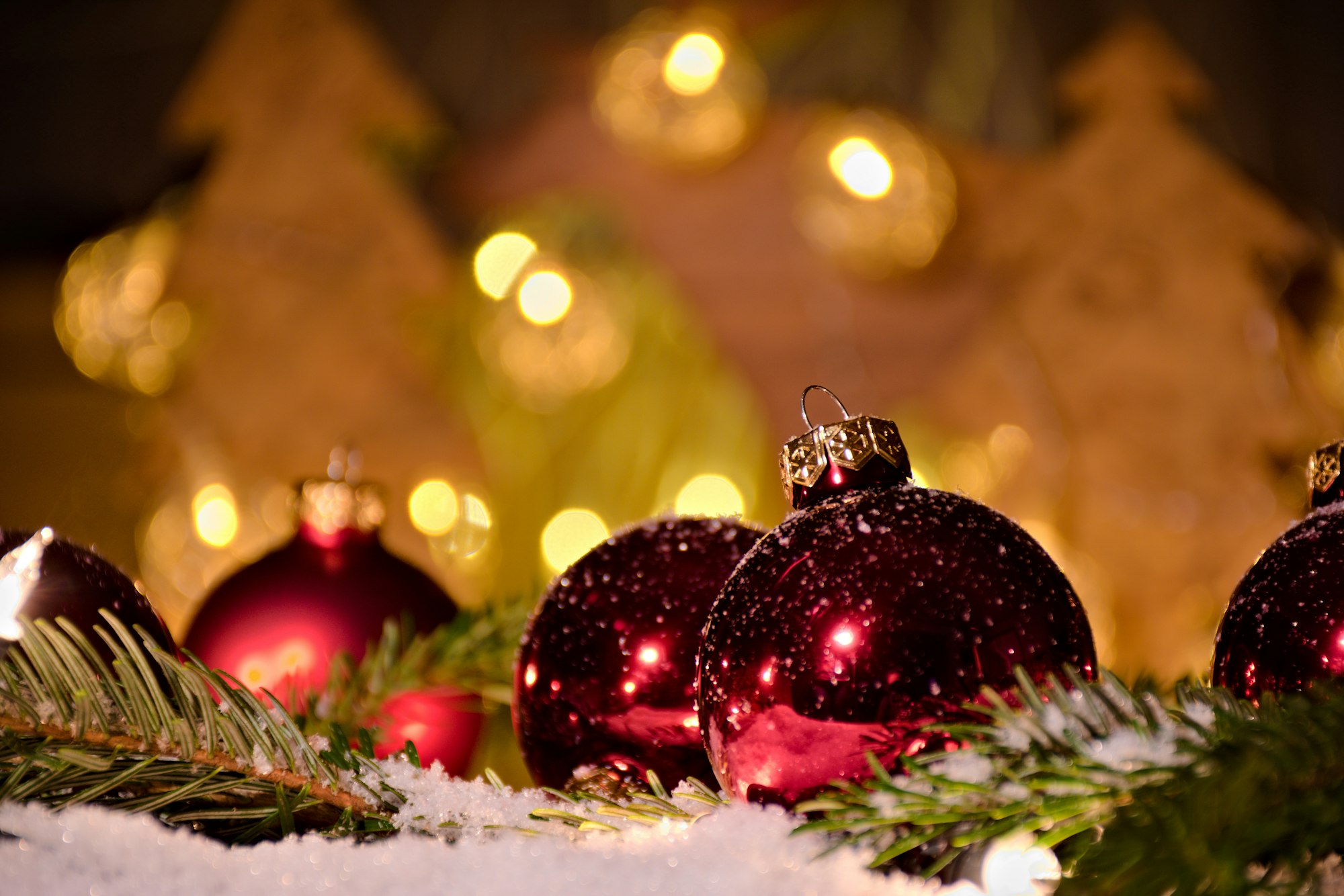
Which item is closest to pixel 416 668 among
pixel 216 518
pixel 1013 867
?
pixel 1013 867

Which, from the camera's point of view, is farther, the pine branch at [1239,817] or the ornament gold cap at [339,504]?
the ornament gold cap at [339,504]

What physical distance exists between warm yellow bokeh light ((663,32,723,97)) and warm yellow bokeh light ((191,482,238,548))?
0.77 m

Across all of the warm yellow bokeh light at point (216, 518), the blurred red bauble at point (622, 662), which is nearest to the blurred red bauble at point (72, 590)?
the blurred red bauble at point (622, 662)

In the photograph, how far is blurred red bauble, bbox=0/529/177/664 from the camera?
324mm

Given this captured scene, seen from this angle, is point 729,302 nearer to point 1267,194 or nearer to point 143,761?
point 1267,194

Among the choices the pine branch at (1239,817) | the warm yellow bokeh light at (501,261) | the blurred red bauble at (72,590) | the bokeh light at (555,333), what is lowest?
the pine branch at (1239,817)

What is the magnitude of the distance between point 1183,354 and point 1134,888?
1212mm

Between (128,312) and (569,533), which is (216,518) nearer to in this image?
(128,312)

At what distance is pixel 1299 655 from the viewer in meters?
0.28

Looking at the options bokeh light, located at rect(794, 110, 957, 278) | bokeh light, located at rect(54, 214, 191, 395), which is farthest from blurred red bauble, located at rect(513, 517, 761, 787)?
bokeh light, located at rect(54, 214, 191, 395)

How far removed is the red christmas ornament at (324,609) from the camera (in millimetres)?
449

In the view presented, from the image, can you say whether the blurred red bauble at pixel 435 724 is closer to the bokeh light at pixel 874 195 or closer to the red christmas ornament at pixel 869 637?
the red christmas ornament at pixel 869 637

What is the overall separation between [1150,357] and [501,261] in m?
0.80

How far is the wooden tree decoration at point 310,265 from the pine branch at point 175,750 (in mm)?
1084
